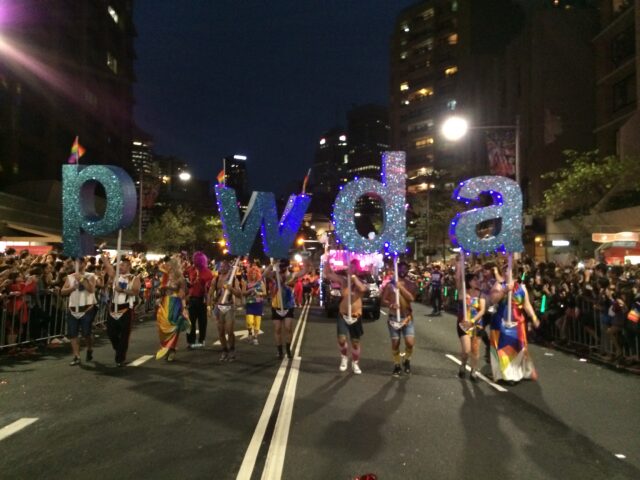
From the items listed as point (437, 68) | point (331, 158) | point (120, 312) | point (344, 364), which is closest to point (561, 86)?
point (344, 364)

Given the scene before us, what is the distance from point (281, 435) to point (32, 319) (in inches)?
317

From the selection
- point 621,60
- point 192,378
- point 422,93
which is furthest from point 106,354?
point 422,93

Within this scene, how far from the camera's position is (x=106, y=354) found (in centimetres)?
1083

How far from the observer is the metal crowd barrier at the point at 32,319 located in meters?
10.6

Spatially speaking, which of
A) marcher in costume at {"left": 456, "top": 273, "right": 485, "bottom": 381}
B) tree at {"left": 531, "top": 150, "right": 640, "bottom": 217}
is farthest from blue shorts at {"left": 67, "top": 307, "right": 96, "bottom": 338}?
tree at {"left": 531, "top": 150, "right": 640, "bottom": 217}

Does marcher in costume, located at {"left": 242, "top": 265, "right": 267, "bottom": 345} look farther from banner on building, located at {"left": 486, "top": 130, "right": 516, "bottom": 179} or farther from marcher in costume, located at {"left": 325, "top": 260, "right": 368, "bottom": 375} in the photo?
banner on building, located at {"left": 486, "top": 130, "right": 516, "bottom": 179}

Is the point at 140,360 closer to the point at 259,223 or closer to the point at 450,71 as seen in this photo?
the point at 259,223

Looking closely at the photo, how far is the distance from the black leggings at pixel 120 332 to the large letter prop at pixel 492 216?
18.9 feet

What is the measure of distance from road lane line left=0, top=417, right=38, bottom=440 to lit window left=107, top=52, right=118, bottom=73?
181 ft

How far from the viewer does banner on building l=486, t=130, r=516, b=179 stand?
18.1 metres

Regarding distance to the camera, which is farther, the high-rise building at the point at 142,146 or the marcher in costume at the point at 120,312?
the high-rise building at the point at 142,146

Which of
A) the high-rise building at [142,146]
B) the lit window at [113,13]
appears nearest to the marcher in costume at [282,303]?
the lit window at [113,13]

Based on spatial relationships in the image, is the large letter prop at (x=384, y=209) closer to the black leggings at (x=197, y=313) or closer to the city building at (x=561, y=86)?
the black leggings at (x=197, y=313)

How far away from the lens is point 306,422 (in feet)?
20.4
